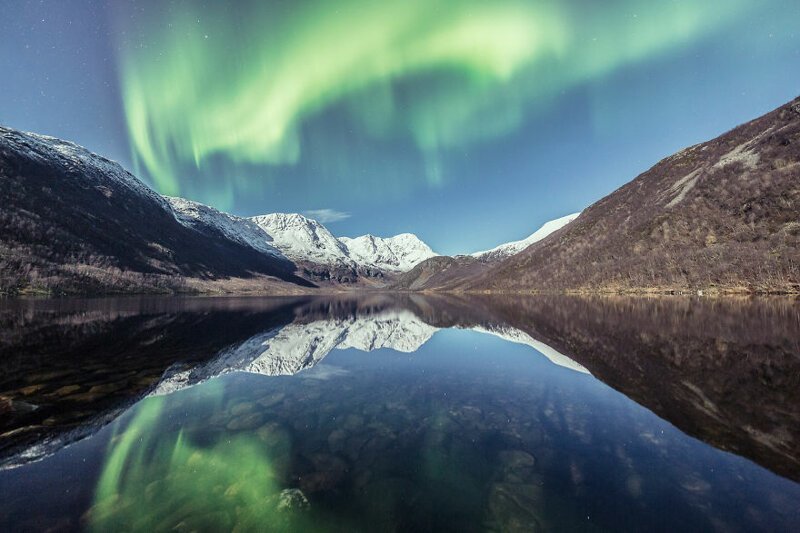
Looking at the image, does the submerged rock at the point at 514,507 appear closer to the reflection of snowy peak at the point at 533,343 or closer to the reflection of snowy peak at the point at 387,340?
the reflection of snowy peak at the point at 533,343

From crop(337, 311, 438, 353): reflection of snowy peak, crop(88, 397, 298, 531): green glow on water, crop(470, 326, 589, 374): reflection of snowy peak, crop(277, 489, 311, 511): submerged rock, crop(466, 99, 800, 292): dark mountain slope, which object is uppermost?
crop(466, 99, 800, 292): dark mountain slope

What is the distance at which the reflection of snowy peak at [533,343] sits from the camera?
2416 cm

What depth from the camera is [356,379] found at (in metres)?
22.5

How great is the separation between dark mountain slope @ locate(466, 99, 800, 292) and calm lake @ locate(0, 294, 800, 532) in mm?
99100

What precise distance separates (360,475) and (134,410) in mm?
11847

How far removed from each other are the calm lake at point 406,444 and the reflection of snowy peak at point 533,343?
587 millimetres

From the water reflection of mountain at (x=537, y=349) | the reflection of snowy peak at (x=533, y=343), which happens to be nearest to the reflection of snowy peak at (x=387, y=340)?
the water reflection of mountain at (x=537, y=349)

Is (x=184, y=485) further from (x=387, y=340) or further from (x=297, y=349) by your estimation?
(x=387, y=340)

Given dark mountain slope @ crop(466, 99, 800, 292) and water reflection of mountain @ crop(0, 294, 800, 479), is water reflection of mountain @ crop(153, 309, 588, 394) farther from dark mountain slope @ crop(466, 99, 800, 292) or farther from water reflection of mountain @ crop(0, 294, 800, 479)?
dark mountain slope @ crop(466, 99, 800, 292)

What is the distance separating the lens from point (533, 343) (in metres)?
33.8

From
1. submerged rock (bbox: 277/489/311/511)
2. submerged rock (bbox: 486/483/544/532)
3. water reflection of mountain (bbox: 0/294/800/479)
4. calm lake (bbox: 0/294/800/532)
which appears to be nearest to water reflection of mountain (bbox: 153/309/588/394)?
water reflection of mountain (bbox: 0/294/800/479)

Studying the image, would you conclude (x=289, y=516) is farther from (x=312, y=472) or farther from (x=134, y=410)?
(x=134, y=410)

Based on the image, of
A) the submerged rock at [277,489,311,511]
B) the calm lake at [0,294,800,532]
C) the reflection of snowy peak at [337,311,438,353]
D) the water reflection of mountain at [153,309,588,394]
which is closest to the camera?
the calm lake at [0,294,800,532]

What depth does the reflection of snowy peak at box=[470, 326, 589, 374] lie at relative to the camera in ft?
79.3
